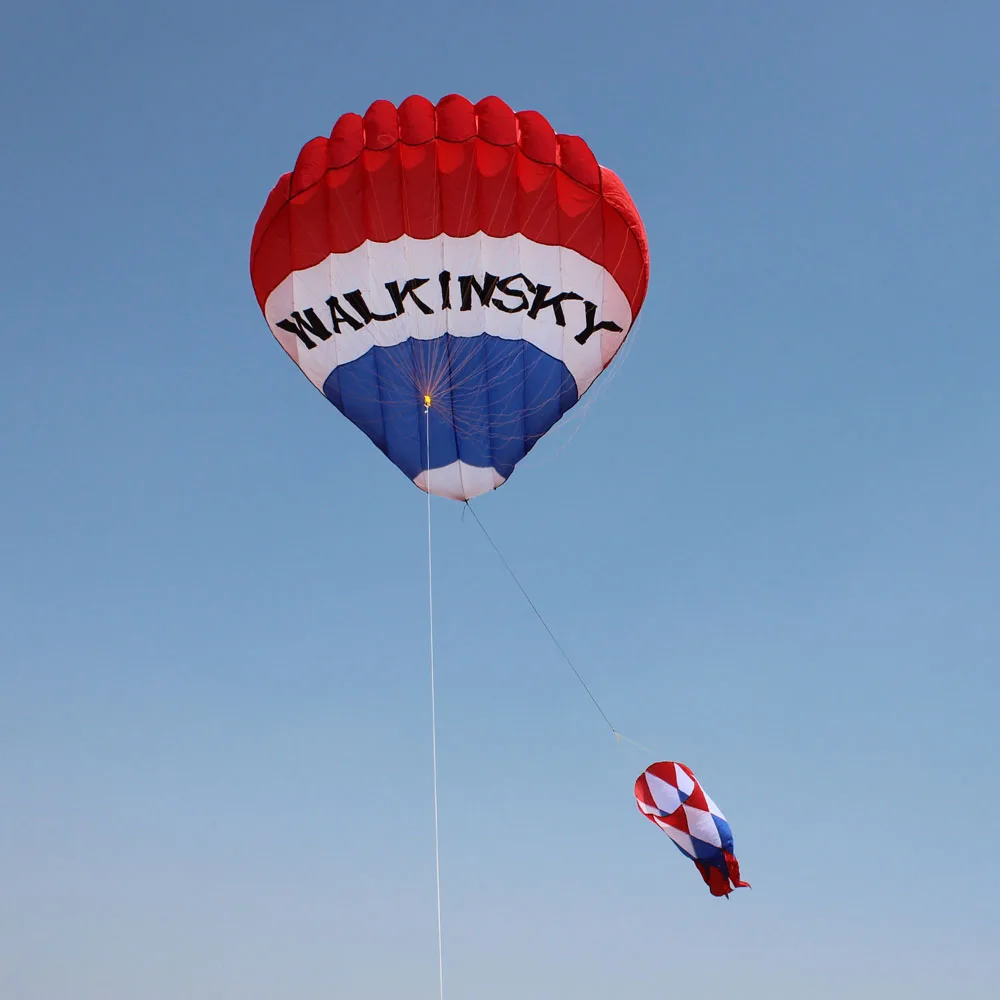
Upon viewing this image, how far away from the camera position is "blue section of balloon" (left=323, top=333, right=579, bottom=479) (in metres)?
15.3

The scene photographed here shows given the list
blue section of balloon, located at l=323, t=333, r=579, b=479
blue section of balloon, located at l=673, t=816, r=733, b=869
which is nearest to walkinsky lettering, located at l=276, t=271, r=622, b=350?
blue section of balloon, located at l=323, t=333, r=579, b=479

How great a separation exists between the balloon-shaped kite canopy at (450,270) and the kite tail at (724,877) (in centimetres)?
649

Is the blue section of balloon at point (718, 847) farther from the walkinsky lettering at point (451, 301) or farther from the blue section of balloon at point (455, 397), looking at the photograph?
the walkinsky lettering at point (451, 301)

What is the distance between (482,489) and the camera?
53.9ft

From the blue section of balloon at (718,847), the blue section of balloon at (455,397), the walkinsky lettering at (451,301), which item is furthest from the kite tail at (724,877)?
the walkinsky lettering at (451,301)

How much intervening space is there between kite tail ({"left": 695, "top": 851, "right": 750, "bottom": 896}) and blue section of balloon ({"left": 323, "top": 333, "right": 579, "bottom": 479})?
6222 mm

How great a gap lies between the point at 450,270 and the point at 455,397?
6.02ft

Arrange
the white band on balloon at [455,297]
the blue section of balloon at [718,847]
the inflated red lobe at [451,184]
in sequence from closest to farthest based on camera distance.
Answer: the inflated red lobe at [451,184] → the white band on balloon at [455,297] → the blue section of balloon at [718,847]

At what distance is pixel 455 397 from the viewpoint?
15.6m

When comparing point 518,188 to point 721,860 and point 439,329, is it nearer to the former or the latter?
point 439,329

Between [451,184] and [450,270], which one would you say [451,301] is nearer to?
[450,270]

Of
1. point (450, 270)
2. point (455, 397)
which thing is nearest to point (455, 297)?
point (450, 270)

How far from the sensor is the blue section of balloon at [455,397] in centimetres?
1528

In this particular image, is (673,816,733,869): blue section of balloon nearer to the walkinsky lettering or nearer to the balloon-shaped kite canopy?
the balloon-shaped kite canopy
